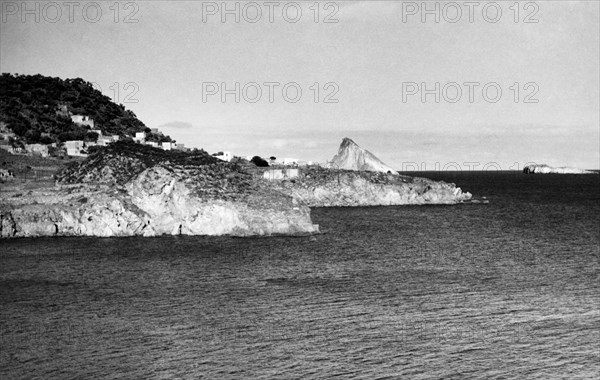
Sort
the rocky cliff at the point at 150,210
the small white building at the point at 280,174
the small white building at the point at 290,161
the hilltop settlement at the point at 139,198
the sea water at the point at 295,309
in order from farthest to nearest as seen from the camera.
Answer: the small white building at the point at 290,161
the small white building at the point at 280,174
the hilltop settlement at the point at 139,198
the rocky cliff at the point at 150,210
the sea water at the point at 295,309

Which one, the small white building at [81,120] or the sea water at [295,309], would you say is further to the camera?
the small white building at [81,120]

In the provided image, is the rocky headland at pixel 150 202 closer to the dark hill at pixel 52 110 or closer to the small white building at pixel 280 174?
the small white building at pixel 280 174

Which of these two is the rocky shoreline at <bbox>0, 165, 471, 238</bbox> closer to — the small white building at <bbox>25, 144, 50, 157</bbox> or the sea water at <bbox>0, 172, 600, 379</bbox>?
the sea water at <bbox>0, 172, 600, 379</bbox>

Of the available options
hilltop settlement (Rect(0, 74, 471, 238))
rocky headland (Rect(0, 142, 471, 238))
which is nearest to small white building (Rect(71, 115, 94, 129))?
hilltop settlement (Rect(0, 74, 471, 238))

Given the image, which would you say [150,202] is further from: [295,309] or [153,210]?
[295,309]

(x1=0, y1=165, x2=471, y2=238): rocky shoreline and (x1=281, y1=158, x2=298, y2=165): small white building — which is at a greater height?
(x1=281, y1=158, x2=298, y2=165): small white building

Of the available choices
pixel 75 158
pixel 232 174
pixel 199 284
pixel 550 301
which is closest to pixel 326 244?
pixel 232 174

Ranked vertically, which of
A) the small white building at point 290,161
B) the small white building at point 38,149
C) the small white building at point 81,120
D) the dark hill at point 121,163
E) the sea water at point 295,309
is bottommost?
the sea water at point 295,309

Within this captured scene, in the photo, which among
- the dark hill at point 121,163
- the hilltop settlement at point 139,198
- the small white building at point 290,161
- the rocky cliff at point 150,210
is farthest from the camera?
the small white building at point 290,161

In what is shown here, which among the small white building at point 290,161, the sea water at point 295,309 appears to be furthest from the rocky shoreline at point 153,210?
the small white building at point 290,161
